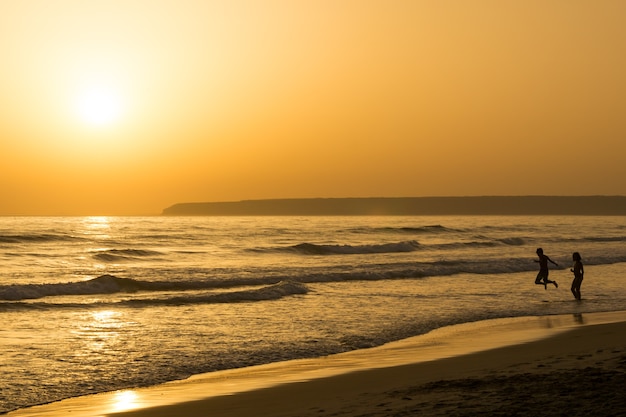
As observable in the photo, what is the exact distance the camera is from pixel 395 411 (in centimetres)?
885

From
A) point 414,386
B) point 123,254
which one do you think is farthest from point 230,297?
point 123,254

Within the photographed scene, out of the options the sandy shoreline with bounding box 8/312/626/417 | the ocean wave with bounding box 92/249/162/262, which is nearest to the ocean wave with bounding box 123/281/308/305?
the sandy shoreline with bounding box 8/312/626/417

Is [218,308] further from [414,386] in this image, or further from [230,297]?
[414,386]

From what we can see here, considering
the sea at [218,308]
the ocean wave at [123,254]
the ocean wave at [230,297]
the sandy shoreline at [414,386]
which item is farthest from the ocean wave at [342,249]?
the sandy shoreline at [414,386]

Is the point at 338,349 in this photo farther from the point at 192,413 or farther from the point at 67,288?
the point at 67,288

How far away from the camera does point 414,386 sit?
1061 centimetres

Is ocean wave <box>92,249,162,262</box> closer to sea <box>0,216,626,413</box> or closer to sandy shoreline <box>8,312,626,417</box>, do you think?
sea <box>0,216,626,413</box>

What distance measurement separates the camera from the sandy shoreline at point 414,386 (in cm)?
882

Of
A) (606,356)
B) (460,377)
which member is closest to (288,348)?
(460,377)

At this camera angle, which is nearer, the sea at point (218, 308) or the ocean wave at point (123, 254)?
the sea at point (218, 308)

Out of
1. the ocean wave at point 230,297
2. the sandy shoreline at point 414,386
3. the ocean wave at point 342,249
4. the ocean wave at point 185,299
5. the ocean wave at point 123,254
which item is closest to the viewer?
the sandy shoreline at point 414,386

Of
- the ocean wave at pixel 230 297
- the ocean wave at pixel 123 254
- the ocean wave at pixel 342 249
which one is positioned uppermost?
the ocean wave at pixel 123 254

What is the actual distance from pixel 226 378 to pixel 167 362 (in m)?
1.68

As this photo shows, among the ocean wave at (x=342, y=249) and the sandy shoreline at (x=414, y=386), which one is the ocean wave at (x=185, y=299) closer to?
the sandy shoreline at (x=414, y=386)
